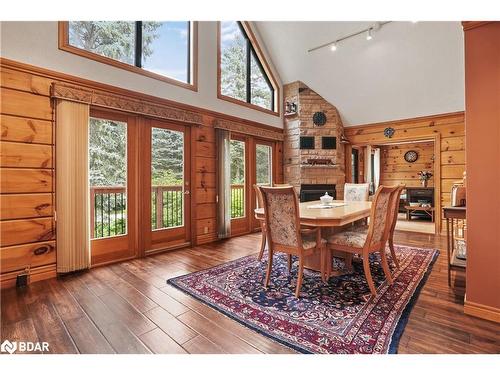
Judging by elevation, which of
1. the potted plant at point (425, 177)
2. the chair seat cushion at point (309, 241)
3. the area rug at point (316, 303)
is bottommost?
the area rug at point (316, 303)

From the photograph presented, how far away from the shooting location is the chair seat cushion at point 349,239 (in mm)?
2350

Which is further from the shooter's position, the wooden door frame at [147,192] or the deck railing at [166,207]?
the deck railing at [166,207]

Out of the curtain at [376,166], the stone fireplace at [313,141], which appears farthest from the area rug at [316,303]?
the curtain at [376,166]

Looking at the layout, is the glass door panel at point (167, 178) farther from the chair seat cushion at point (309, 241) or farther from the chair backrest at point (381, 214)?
the chair backrest at point (381, 214)

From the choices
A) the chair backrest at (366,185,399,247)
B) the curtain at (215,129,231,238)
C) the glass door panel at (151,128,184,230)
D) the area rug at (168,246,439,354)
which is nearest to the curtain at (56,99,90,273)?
the glass door panel at (151,128,184,230)

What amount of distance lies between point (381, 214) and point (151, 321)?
2140 millimetres

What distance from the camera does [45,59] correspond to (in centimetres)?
268

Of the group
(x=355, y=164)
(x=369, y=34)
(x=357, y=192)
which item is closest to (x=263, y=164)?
(x=357, y=192)

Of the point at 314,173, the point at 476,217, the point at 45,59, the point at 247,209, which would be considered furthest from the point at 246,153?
the point at 476,217

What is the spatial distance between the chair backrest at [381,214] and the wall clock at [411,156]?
638cm

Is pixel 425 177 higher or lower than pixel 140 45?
lower

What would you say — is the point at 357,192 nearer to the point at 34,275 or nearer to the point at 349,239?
the point at 349,239

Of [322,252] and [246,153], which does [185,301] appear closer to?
[322,252]

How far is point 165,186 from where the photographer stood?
381cm
